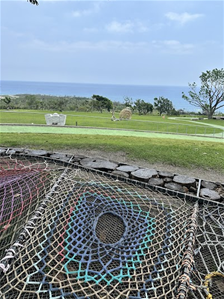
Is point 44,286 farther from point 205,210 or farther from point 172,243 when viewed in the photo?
point 205,210

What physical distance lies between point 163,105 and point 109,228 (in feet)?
94.4

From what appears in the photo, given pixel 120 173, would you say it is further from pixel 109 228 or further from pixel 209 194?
pixel 109 228

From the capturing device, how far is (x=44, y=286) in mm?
1705

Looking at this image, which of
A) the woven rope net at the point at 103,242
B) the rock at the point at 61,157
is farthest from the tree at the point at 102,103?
the woven rope net at the point at 103,242

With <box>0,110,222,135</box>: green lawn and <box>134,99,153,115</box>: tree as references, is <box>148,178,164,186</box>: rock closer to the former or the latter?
<box>0,110,222,135</box>: green lawn

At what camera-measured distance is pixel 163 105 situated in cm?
2967

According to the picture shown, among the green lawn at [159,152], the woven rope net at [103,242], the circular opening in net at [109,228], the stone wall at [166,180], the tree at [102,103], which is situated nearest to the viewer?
the woven rope net at [103,242]

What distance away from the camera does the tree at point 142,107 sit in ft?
94.6

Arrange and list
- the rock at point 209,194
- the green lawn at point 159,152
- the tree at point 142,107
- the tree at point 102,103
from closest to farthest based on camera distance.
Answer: the rock at point 209,194, the green lawn at point 159,152, the tree at point 102,103, the tree at point 142,107

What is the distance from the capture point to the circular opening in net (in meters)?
2.27

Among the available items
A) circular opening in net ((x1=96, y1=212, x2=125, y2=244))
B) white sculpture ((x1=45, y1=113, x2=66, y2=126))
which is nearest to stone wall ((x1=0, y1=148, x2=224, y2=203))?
circular opening in net ((x1=96, y1=212, x2=125, y2=244))

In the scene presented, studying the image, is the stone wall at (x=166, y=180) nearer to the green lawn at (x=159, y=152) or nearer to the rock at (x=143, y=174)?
the rock at (x=143, y=174)

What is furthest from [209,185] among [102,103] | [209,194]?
[102,103]

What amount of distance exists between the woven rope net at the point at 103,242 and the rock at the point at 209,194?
0.39m
